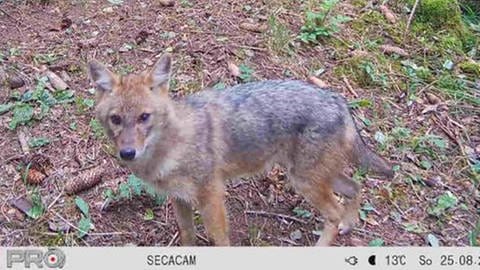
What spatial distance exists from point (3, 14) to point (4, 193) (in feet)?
8.58

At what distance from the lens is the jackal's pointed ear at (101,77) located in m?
4.19

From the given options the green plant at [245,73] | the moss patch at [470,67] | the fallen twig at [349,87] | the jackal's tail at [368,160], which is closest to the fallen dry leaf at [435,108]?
the fallen twig at [349,87]

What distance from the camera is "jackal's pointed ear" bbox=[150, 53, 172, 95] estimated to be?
421 centimetres

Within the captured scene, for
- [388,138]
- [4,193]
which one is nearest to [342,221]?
[388,138]

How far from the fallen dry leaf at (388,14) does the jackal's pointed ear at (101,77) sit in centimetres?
424

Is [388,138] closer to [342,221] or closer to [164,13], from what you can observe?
[342,221]

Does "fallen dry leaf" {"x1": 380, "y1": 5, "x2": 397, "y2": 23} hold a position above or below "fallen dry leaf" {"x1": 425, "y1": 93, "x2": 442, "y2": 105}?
above

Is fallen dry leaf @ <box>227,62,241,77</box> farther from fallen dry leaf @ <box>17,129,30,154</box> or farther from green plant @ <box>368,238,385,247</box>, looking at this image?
green plant @ <box>368,238,385,247</box>

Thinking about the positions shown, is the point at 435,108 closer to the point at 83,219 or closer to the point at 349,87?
the point at 349,87

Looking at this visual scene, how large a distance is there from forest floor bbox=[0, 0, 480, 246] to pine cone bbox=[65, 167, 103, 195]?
4cm

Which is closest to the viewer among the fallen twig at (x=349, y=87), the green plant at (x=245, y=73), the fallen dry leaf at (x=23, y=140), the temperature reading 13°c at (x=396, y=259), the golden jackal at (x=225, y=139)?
the temperature reading 13°c at (x=396, y=259)

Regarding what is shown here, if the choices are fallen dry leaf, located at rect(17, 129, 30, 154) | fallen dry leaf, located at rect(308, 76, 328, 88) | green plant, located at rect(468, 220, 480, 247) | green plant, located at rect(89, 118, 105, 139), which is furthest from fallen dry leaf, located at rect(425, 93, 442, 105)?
fallen dry leaf, located at rect(17, 129, 30, 154)

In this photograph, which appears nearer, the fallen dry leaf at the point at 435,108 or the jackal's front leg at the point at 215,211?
the jackal's front leg at the point at 215,211

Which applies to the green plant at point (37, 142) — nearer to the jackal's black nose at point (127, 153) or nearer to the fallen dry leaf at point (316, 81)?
the jackal's black nose at point (127, 153)
